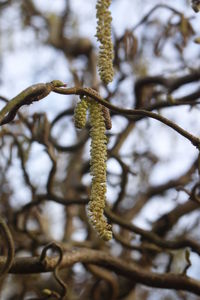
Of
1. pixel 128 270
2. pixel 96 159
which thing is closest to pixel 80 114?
pixel 96 159

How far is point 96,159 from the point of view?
29.7 inches

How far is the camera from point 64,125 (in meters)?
2.41

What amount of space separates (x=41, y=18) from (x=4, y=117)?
2403 millimetres

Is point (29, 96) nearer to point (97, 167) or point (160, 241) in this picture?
point (97, 167)

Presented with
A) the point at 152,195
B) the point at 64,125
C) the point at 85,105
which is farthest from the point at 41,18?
the point at 85,105

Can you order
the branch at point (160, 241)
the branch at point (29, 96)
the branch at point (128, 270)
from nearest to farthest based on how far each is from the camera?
1. the branch at point (29, 96)
2. the branch at point (128, 270)
3. the branch at point (160, 241)

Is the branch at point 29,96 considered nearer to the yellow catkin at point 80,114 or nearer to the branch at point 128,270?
the yellow catkin at point 80,114

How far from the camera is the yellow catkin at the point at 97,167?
0.73 metres

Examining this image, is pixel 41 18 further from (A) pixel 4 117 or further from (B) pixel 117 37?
(A) pixel 4 117

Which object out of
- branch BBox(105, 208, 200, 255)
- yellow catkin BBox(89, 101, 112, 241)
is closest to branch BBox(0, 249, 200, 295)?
branch BBox(105, 208, 200, 255)

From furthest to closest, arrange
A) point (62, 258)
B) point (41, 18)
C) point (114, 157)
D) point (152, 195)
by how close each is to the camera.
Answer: point (41, 18) → point (152, 195) → point (114, 157) → point (62, 258)

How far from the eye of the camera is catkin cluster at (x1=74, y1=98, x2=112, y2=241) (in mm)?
728

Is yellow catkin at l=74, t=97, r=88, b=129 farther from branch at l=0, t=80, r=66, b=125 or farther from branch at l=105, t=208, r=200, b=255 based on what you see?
branch at l=105, t=208, r=200, b=255

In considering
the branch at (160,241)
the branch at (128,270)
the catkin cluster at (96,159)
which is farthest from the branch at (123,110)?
the branch at (160,241)
